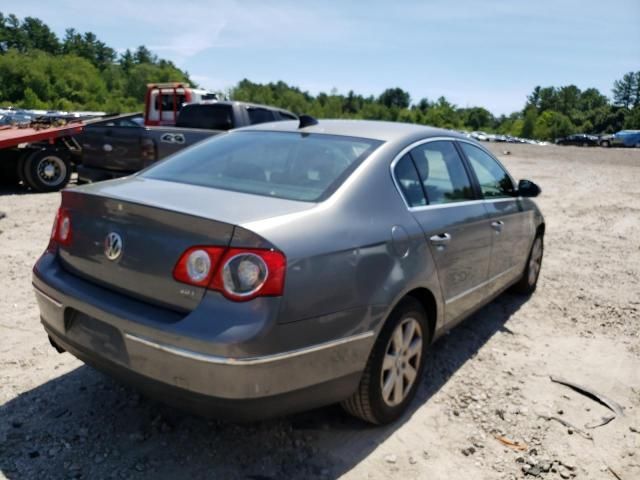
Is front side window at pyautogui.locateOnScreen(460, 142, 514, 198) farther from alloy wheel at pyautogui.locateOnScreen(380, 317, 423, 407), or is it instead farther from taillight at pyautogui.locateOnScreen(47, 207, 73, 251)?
taillight at pyautogui.locateOnScreen(47, 207, 73, 251)

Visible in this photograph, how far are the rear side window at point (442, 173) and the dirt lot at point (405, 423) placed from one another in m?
1.16

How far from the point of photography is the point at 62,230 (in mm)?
2834

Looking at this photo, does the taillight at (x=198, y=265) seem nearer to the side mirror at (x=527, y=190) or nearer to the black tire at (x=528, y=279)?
the side mirror at (x=527, y=190)

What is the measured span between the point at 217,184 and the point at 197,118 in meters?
6.96

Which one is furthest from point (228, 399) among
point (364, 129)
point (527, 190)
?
point (527, 190)

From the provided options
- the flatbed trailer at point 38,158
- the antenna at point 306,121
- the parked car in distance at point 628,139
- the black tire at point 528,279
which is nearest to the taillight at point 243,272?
the antenna at point 306,121

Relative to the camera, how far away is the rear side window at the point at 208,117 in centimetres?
917

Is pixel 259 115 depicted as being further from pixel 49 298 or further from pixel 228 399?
pixel 228 399

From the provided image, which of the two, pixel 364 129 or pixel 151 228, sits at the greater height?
pixel 364 129

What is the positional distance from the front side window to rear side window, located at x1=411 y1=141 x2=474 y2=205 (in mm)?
Answer: 240

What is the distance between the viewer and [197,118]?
372 inches

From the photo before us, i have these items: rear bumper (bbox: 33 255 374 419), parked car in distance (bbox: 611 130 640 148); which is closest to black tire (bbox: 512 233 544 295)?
rear bumper (bbox: 33 255 374 419)

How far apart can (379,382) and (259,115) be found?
7.46 m

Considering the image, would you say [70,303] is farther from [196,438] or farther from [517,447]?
[517,447]
